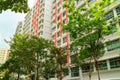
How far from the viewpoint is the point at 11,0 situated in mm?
7262

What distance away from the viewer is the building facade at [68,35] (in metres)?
21.8

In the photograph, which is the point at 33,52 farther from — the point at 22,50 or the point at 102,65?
the point at 102,65

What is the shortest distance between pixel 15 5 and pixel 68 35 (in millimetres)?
26113

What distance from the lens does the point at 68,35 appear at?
110 feet

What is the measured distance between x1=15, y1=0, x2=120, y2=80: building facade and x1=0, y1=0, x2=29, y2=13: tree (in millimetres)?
8228

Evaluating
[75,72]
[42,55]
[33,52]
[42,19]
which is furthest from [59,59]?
[42,19]

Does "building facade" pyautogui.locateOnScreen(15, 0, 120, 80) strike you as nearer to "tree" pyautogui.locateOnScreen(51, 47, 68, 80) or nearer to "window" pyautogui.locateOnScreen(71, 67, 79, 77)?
"window" pyautogui.locateOnScreen(71, 67, 79, 77)

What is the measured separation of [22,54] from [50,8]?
26.8 meters

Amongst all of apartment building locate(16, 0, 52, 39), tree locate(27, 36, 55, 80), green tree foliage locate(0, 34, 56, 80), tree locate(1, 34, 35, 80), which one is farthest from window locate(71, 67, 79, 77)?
apartment building locate(16, 0, 52, 39)

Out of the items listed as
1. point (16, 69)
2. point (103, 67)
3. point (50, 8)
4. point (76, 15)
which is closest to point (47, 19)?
point (50, 8)

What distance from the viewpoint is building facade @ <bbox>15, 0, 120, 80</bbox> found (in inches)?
859

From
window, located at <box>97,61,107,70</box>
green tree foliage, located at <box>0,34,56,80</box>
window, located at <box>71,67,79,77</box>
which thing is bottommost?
window, located at <box>71,67,79,77</box>

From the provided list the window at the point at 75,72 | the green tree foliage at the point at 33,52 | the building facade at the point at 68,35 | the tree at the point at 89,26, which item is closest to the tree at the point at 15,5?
the tree at the point at 89,26

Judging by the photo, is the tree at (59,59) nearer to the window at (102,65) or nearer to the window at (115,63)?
the window at (102,65)
